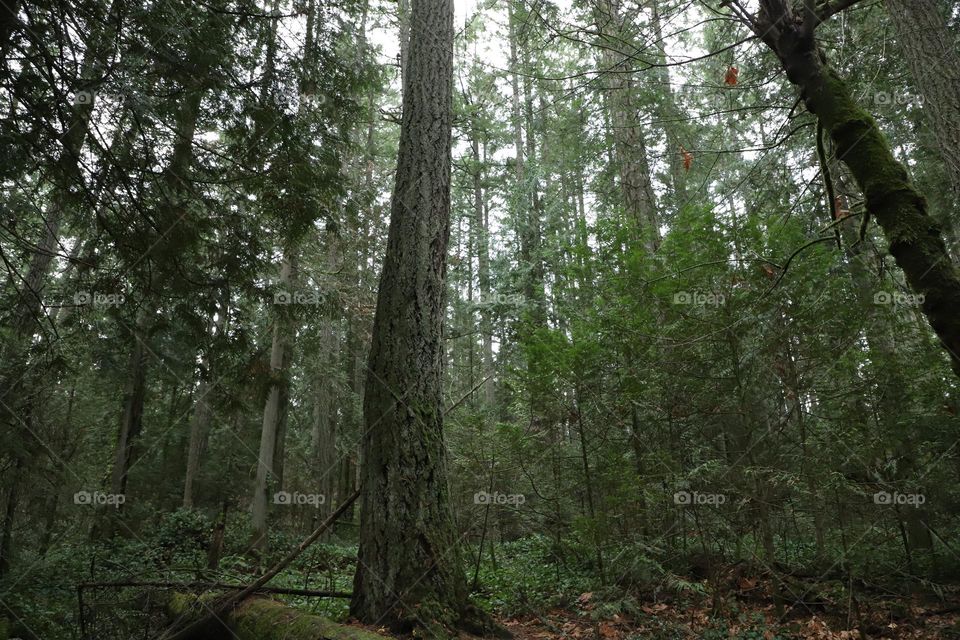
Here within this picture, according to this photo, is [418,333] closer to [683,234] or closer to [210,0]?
[683,234]

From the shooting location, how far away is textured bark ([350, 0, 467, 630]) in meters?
3.71

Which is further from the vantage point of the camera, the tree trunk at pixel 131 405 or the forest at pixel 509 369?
→ the tree trunk at pixel 131 405

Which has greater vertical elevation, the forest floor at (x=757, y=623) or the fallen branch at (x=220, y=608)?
the fallen branch at (x=220, y=608)

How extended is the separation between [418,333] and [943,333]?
3.26m

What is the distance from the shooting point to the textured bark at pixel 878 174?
2.09 metres

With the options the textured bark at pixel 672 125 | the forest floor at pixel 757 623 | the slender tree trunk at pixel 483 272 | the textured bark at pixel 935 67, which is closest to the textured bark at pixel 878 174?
the forest floor at pixel 757 623

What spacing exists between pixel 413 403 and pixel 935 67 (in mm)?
6331

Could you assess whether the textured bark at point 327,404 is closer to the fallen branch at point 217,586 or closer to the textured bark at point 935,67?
the fallen branch at point 217,586

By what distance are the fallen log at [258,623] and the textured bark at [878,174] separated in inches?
131

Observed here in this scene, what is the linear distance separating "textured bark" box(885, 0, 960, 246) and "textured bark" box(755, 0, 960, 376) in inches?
156

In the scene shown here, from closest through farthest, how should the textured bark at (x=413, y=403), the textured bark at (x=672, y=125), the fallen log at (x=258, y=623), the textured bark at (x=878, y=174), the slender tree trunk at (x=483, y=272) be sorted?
the textured bark at (x=878, y=174), the fallen log at (x=258, y=623), the textured bark at (x=413, y=403), the textured bark at (x=672, y=125), the slender tree trunk at (x=483, y=272)

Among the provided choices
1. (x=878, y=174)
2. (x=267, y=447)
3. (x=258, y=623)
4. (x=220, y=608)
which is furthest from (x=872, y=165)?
(x=267, y=447)

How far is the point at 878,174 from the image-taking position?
2.40m

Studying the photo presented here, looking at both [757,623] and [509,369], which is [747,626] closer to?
Result: [757,623]
